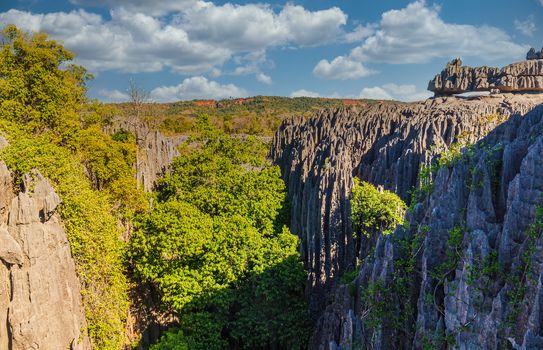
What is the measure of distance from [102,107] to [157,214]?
12.3m

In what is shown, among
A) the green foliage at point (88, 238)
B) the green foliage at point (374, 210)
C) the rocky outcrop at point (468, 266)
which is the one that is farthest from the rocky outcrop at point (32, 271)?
the green foliage at point (374, 210)

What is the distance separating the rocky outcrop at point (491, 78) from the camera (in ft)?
146

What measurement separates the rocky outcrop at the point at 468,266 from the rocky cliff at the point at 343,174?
1.48 meters

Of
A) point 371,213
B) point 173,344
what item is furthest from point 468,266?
point 173,344

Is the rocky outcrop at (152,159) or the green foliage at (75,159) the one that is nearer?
the green foliage at (75,159)

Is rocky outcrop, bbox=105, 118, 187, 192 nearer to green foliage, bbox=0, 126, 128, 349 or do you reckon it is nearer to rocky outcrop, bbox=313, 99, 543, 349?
green foliage, bbox=0, 126, 128, 349

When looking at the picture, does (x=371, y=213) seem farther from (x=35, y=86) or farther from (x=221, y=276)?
(x=35, y=86)

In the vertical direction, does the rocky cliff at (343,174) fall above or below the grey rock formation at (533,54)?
below

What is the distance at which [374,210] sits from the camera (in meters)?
20.3

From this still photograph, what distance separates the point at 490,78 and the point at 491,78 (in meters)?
0.14

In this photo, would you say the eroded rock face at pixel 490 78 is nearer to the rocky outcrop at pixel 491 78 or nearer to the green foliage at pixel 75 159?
the rocky outcrop at pixel 491 78

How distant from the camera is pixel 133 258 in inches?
862

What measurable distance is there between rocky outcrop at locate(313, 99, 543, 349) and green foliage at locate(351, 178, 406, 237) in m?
5.74

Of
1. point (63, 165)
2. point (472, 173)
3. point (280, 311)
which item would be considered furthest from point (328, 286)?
point (63, 165)
